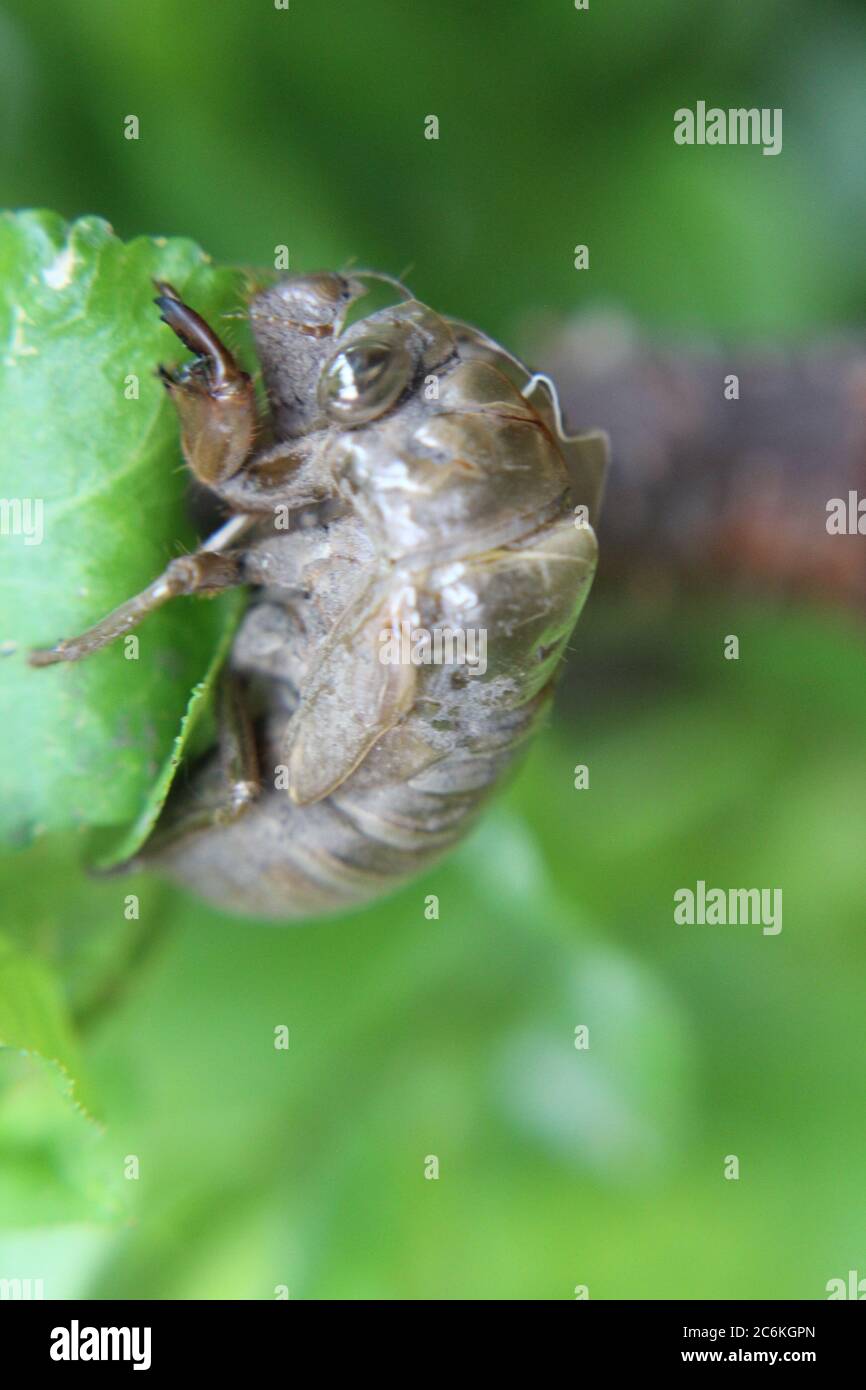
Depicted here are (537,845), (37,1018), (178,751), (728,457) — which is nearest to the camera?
(178,751)

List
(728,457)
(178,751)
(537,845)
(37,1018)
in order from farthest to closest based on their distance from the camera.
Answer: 1. (728,457)
2. (537,845)
3. (37,1018)
4. (178,751)

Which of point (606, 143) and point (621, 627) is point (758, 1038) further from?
point (606, 143)

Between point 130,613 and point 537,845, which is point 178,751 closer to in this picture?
point 130,613

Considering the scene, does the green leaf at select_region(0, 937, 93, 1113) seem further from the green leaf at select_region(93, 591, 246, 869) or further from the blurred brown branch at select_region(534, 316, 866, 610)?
the blurred brown branch at select_region(534, 316, 866, 610)

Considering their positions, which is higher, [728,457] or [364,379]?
[728,457]

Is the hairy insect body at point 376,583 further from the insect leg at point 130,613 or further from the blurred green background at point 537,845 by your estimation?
the blurred green background at point 537,845

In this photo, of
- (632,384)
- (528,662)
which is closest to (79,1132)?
(528,662)

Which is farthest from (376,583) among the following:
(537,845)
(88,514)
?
(537,845)
